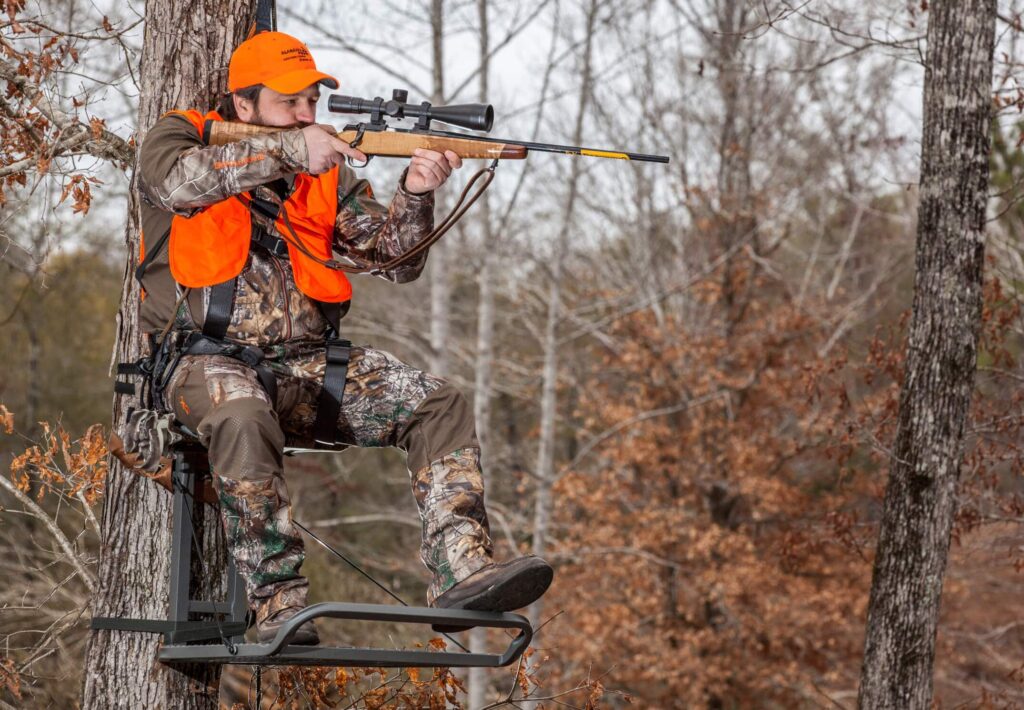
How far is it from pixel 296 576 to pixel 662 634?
1468cm

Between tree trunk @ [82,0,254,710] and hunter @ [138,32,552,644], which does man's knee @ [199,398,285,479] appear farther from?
tree trunk @ [82,0,254,710]

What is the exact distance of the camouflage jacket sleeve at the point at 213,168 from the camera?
3443mm

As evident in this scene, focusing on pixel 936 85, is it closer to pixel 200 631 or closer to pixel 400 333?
pixel 200 631

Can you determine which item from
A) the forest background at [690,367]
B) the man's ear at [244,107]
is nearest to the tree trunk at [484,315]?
the forest background at [690,367]

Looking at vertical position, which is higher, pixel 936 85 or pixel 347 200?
pixel 936 85

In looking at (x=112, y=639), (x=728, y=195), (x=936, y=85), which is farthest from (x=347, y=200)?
(x=728, y=195)

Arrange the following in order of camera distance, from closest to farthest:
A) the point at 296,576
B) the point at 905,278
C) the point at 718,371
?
1. the point at 296,576
2. the point at 718,371
3. the point at 905,278

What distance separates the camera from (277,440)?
334 centimetres

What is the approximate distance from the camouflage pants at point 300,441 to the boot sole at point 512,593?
110mm

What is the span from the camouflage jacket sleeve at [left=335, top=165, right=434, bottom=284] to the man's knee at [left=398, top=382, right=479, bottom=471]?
0.66 meters

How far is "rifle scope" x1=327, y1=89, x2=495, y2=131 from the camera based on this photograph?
3529mm

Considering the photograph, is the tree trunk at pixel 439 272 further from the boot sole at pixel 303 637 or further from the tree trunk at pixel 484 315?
the boot sole at pixel 303 637

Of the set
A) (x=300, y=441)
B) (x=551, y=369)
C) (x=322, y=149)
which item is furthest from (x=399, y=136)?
(x=551, y=369)

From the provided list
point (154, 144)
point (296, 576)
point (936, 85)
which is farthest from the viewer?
point (936, 85)
